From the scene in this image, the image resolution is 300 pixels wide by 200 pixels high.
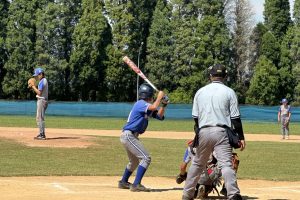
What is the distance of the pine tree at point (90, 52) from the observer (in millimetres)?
65562

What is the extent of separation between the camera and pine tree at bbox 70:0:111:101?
6556 cm

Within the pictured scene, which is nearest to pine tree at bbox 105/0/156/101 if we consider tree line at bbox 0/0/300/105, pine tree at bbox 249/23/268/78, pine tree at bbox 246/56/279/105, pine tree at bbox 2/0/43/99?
tree line at bbox 0/0/300/105

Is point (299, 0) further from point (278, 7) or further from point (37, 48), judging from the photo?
point (37, 48)

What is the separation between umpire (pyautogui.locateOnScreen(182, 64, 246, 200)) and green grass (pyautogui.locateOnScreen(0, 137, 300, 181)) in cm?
473

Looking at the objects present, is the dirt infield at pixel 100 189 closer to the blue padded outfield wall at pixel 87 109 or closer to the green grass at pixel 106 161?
the green grass at pixel 106 161

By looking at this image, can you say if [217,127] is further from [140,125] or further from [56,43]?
[56,43]

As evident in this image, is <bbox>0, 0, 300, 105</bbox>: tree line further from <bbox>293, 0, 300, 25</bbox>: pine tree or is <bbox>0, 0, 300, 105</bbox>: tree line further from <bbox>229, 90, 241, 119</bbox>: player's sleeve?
<bbox>229, 90, 241, 119</bbox>: player's sleeve

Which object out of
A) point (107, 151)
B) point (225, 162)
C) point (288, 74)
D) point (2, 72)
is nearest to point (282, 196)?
point (225, 162)

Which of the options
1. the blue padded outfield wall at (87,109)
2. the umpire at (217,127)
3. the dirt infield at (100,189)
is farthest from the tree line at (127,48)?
the umpire at (217,127)

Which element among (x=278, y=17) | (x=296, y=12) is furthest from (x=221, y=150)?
(x=278, y=17)

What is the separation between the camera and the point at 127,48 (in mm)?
67875

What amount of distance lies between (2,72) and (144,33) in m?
17.1

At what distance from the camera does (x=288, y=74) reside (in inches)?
2554

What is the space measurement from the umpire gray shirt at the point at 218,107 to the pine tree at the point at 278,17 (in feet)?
206
